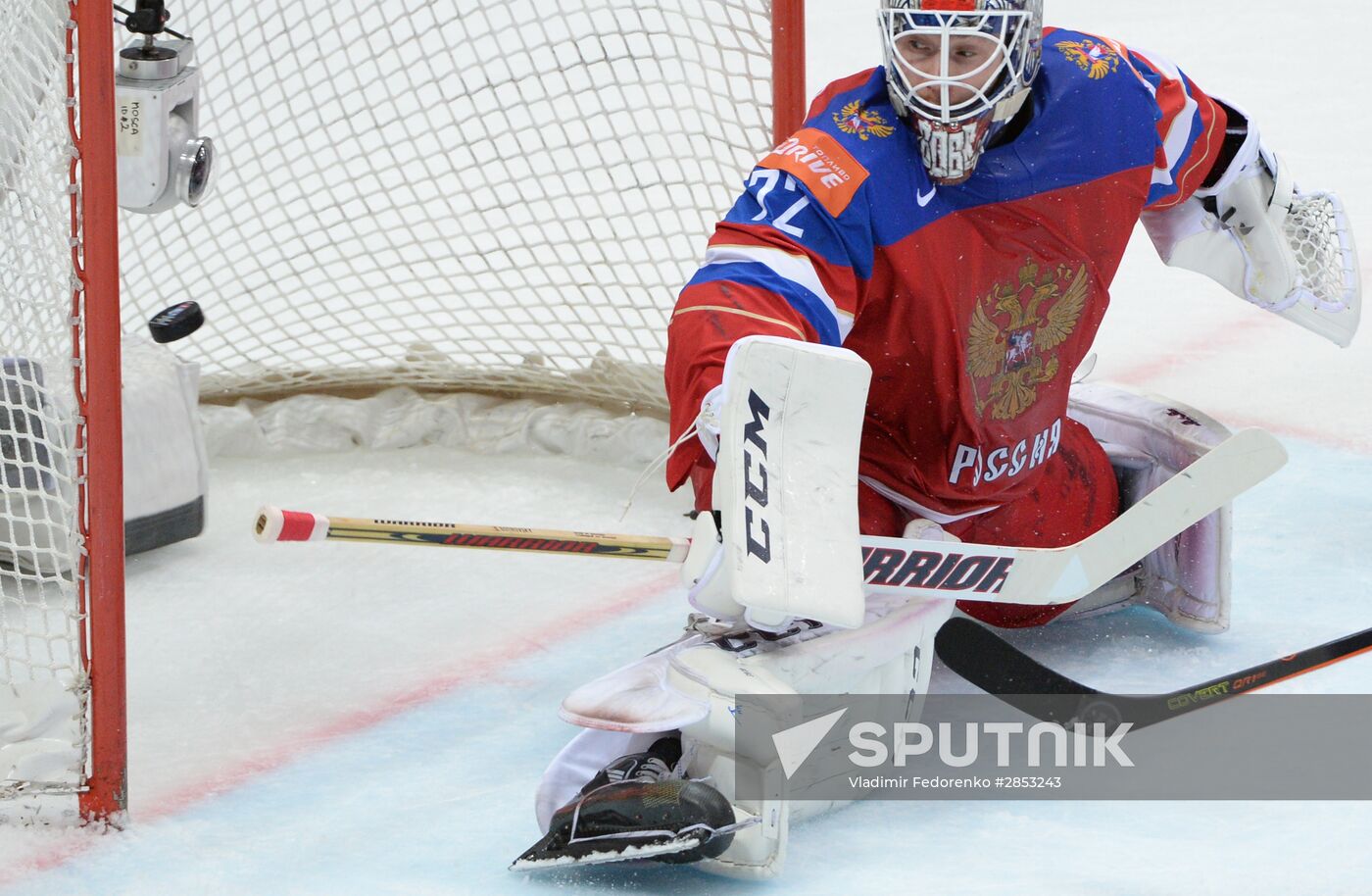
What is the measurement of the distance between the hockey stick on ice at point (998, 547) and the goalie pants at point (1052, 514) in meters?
0.24

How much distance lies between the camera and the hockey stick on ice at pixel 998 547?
6.07ft

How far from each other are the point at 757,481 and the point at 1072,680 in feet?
2.12

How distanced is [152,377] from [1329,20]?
13.7 feet

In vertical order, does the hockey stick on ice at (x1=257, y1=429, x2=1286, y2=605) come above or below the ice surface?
above

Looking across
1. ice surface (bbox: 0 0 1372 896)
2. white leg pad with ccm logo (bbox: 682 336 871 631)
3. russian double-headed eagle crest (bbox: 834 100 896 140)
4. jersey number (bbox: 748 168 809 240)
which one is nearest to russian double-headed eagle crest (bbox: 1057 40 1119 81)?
russian double-headed eagle crest (bbox: 834 100 896 140)

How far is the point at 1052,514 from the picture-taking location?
2.33 m

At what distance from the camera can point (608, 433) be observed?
305 cm

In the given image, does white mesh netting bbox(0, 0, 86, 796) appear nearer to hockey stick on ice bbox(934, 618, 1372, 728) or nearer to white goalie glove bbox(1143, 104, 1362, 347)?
hockey stick on ice bbox(934, 618, 1372, 728)

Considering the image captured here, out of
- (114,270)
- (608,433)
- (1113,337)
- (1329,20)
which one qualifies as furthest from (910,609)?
(1329,20)

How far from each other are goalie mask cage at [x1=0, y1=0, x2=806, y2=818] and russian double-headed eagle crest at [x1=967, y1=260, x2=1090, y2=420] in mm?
701

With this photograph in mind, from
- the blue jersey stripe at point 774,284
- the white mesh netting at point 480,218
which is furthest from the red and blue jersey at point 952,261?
the white mesh netting at point 480,218

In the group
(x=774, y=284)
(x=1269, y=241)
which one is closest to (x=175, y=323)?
(x=774, y=284)

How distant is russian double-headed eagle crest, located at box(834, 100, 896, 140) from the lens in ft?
6.43

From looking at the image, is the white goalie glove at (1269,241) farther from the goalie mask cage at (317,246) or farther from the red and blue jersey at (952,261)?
the goalie mask cage at (317,246)
